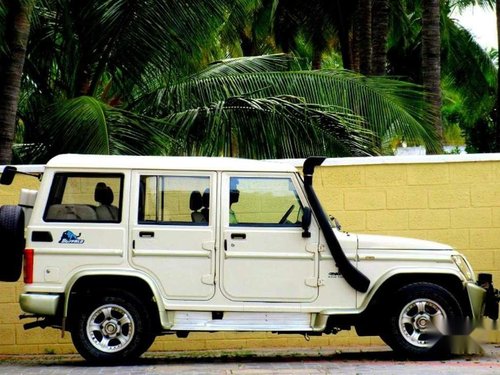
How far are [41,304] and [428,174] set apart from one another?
4735 mm

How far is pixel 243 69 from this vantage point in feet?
53.6

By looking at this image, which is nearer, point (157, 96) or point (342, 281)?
point (342, 281)

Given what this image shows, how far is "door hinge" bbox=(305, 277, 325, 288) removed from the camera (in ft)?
31.4

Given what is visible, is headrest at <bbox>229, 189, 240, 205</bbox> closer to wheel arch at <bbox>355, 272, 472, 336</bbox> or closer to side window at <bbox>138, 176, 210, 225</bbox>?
side window at <bbox>138, 176, 210, 225</bbox>

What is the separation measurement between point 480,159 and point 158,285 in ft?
14.0

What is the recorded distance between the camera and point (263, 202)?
9656mm

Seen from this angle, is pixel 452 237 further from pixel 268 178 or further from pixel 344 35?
pixel 344 35

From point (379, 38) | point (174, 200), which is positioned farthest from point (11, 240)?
point (379, 38)

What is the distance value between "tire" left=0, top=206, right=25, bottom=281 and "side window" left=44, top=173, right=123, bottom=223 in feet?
0.91

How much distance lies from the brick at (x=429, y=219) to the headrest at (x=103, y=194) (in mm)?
3681

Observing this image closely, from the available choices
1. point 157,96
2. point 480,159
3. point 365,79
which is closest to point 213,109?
point 157,96

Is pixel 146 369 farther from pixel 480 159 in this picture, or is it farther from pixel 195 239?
pixel 480 159

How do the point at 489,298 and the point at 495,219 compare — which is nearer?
the point at 489,298

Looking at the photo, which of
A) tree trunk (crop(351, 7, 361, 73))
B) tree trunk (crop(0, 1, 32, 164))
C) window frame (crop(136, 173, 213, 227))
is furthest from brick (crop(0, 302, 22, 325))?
tree trunk (crop(351, 7, 361, 73))
